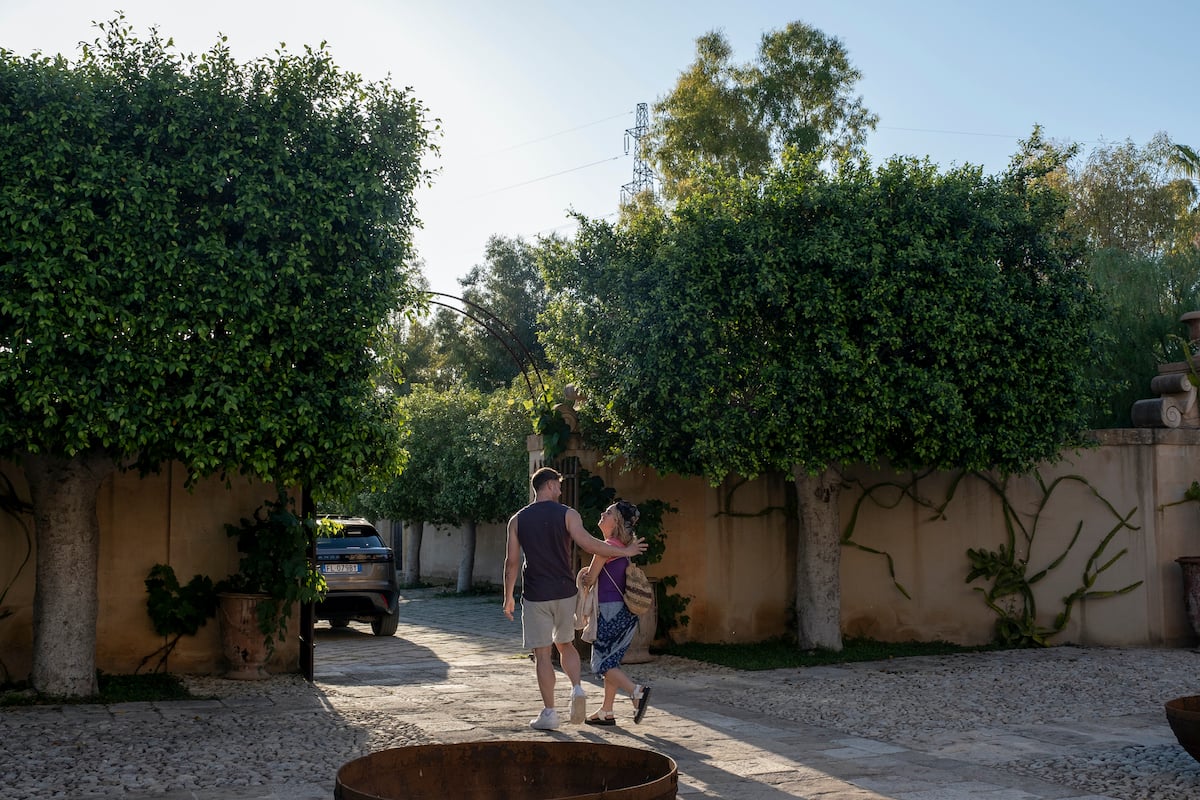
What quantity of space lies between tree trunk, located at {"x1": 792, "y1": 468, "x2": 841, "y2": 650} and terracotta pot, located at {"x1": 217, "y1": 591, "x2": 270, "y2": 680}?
551 cm

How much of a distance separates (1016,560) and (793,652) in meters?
3.16

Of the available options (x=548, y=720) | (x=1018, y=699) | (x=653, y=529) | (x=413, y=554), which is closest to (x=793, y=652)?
(x=653, y=529)

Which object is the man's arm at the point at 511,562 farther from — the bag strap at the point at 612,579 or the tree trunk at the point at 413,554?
the tree trunk at the point at 413,554

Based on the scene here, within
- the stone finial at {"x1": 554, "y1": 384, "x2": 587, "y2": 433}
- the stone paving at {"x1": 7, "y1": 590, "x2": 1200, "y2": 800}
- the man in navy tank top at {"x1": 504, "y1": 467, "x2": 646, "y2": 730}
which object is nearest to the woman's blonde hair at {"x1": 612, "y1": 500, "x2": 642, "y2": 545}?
the man in navy tank top at {"x1": 504, "y1": 467, "x2": 646, "y2": 730}

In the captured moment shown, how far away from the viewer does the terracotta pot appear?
10.1m

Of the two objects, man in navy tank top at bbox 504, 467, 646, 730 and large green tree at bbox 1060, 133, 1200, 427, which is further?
large green tree at bbox 1060, 133, 1200, 427

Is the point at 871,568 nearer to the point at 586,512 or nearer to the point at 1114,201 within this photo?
the point at 586,512

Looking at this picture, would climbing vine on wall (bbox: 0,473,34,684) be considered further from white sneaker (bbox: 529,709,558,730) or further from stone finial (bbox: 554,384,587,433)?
stone finial (bbox: 554,384,587,433)

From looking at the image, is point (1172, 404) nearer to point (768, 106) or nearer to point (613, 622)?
point (613, 622)

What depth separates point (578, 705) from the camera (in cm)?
785

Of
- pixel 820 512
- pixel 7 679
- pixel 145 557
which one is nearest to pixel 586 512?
pixel 820 512

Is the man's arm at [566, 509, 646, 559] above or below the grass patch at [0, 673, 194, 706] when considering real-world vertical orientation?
above

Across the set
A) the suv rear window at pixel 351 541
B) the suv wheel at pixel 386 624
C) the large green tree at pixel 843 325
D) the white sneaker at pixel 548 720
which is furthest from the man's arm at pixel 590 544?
the suv wheel at pixel 386 624

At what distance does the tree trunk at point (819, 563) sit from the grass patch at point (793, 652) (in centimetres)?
22
